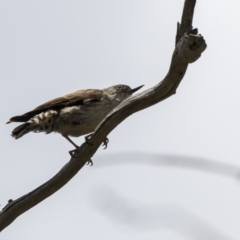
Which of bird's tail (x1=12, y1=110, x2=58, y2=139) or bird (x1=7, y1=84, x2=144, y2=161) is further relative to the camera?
bird (x1=7, y1=84, x2=144, y2=161)

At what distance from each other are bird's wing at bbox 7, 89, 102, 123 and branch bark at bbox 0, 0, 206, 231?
256cm

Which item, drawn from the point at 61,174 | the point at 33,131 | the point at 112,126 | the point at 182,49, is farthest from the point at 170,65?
the point at 33,131

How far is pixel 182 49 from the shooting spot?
16.9 feet

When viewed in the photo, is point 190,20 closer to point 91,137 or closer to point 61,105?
point 91,137

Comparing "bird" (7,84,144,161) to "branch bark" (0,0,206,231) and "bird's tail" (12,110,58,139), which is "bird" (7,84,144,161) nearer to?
"bird's tail" (12,110,58,139)

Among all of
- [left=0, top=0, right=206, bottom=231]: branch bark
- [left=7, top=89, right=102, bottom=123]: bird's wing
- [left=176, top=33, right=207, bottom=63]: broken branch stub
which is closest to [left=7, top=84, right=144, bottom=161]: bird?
[left=7, top=89, right=102, bottom=123]: bird's wing

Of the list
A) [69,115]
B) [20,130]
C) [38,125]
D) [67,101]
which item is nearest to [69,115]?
[69,115]

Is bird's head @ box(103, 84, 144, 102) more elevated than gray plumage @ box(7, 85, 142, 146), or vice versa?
bird's head @ box(103, 84, 144, 102)

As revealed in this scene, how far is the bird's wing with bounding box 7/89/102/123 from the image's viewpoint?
8.67 metres

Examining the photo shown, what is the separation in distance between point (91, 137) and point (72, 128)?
9.27 ft

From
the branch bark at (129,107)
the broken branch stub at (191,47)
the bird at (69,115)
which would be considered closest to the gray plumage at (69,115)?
the bird at (69,115)

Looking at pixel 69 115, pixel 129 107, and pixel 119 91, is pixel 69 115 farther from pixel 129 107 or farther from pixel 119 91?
pixel 129 107

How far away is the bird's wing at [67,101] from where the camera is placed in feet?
28.5

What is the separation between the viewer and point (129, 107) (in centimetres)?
578
